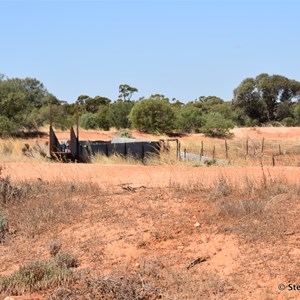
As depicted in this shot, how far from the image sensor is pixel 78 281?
21.4ft

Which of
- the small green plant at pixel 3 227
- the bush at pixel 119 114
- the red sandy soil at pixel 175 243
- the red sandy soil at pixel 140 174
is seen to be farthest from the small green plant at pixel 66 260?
the bush at pixel 119 114

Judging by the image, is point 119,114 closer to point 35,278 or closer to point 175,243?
point 175,243

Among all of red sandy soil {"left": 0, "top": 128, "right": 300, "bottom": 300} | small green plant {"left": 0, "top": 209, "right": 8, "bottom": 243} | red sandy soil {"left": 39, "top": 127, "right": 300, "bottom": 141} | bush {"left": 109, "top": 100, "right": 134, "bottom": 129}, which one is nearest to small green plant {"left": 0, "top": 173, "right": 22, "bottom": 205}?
small green plant {"left": 0, "top": 209, "right": 8, "bottom": 243}

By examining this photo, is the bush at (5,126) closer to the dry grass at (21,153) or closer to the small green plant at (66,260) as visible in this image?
the dry grass at (21,153)

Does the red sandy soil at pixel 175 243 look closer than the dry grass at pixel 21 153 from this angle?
Yes

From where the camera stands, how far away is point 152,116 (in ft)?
134

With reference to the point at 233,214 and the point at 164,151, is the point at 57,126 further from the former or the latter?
the point at 233,214

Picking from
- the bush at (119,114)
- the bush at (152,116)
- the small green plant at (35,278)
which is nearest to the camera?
the small green plant at (35,278)

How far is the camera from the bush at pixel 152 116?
132ft

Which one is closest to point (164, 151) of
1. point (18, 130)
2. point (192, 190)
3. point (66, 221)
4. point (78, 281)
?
point (192, 190)

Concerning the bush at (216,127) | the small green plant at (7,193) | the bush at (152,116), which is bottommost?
the small green plant at (7,193)

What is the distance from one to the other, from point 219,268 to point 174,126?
35.4 metres

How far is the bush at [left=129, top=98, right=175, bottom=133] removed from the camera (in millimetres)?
40281

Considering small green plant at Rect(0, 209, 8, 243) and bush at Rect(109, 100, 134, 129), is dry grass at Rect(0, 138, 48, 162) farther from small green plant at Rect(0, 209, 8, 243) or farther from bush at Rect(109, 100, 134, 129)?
bush at Rect(109, 100, 134, 129)
